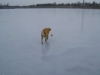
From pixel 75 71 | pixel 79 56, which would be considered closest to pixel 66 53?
pixel 79 56

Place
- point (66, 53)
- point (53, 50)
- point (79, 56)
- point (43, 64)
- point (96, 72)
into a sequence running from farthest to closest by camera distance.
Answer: point (53, 50), point (66, 53), point (79, 56), point (43, 64), point (96, 72)

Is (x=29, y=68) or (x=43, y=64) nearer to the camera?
(x=29, y=68)

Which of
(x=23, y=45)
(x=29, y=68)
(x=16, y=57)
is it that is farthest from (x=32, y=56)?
(x=23, y=45)

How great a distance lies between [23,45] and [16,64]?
4.22 ft

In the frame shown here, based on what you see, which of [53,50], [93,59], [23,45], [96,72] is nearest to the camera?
[96,72]

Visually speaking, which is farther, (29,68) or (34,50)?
(34,50)

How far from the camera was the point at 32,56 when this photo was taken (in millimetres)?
3107

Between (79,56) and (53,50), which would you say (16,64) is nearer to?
(53,50)

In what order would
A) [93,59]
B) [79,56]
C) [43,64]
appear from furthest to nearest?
[79,56] → [93,59] → [43,64]

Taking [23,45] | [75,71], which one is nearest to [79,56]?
[75,71]

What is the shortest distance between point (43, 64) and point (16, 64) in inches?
20.5

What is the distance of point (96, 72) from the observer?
2.35 meters

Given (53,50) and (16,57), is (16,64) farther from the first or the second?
(53,50)

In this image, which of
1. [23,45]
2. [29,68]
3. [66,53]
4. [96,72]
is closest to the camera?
[96,72]
